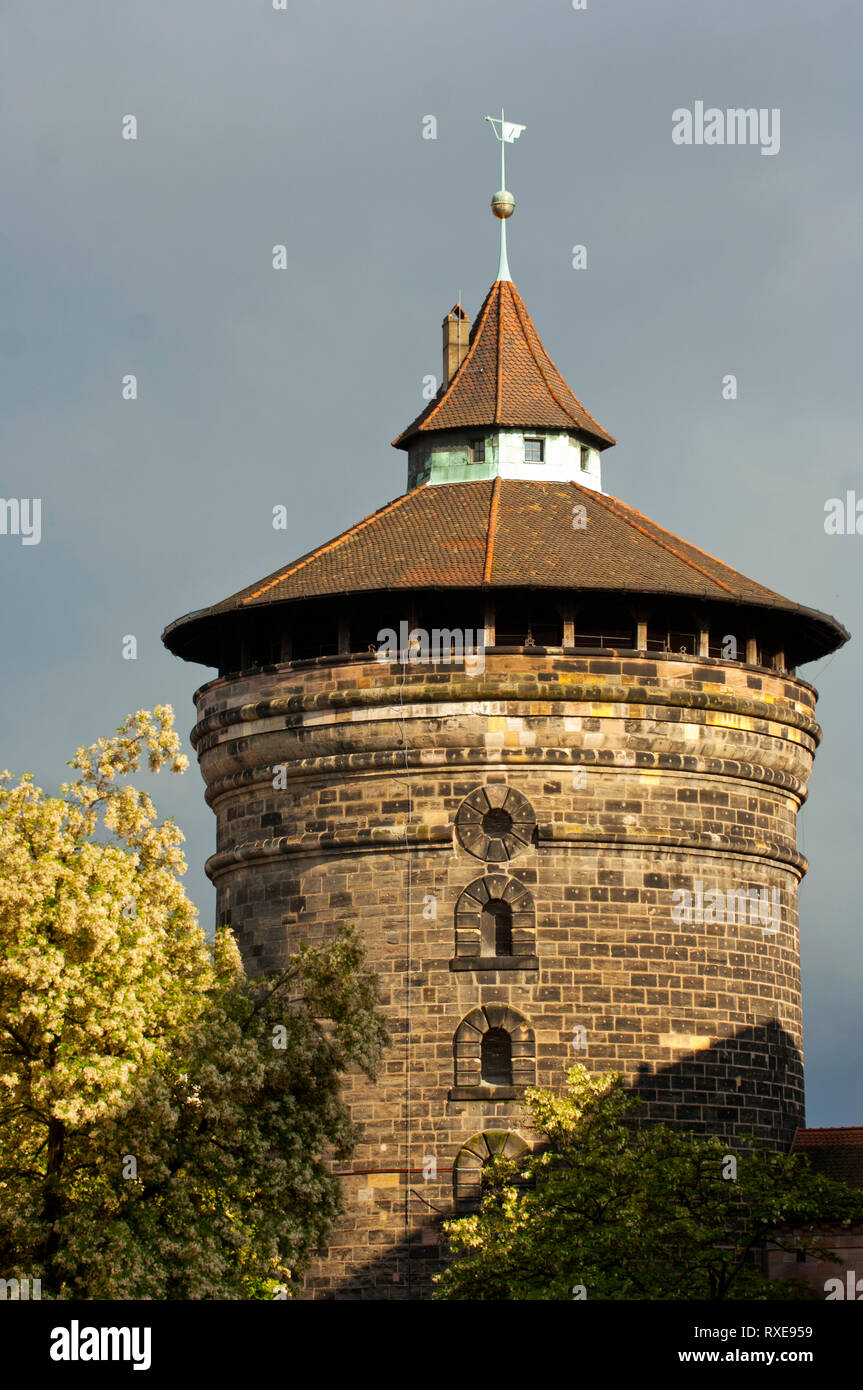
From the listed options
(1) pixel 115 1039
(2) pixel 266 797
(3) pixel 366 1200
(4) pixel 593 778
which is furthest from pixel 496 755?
(1) pixel 115 1039

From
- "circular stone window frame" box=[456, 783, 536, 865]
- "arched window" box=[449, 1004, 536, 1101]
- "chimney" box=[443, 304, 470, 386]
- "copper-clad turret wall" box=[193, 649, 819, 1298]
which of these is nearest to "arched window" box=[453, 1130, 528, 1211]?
"copper-clad turret wall" box=[193, 649, 819, 1298]

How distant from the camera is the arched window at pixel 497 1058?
1513 inches

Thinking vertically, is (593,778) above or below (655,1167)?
above

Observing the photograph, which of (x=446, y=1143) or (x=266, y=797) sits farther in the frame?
(x=266, y=797)

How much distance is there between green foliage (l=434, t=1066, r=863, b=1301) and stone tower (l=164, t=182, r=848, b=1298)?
1660mm

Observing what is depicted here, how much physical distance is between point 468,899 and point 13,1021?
9774 mm

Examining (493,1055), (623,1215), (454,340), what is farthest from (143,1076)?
(454,340)

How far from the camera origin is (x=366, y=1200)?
125ft

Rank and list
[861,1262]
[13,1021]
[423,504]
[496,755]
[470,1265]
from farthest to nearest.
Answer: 1. [423,504]
2. [496,755]
3. [861,1262]
4. [470,1265]
5. [13,1021]

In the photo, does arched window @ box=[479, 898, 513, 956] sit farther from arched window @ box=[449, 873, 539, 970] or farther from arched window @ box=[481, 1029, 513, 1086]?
arched window @ box=[481, 1029, 513, 1086]

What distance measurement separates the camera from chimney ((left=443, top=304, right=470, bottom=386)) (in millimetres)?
47531

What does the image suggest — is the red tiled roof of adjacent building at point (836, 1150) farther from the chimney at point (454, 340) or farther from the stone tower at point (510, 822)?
the chimney at point (454, 340)

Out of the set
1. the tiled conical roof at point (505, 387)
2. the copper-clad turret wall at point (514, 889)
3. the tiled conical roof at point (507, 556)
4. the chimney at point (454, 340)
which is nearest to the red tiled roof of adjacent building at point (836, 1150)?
the copper-clad turret wall at point (514, 889)

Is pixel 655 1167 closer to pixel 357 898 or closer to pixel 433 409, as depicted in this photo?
pixel 357 898
